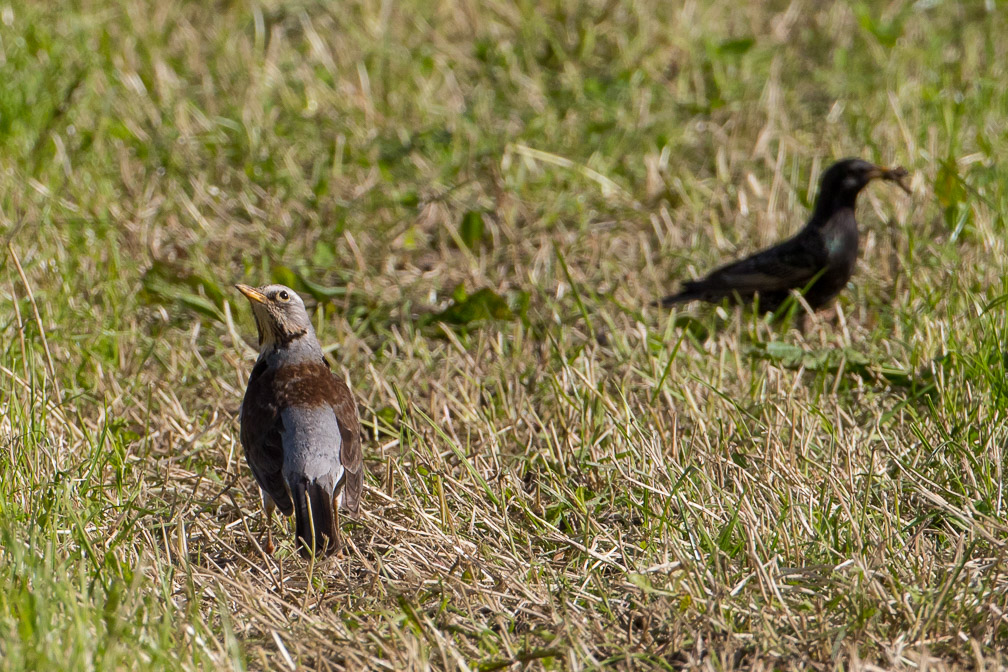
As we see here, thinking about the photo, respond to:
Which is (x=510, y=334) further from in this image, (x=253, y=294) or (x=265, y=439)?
(x=265, y=439)

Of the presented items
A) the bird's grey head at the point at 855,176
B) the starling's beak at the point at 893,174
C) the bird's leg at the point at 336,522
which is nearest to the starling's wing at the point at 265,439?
the bird's leg at the point at 336,522

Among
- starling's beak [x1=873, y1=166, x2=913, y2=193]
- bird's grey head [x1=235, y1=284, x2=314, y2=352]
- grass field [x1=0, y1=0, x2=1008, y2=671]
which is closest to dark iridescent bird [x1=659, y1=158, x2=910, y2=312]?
starling's beak [x1=873, y1=166, x2=913, y2=193]

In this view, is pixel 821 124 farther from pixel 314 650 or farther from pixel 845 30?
pixel 314 650

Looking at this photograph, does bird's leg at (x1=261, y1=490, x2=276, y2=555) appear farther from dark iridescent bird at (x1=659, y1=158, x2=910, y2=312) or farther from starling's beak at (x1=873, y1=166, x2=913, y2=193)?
starling's beak at (x1=873, y1=166, x2=913, y2=193)

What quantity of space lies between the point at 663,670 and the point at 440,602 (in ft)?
2.58

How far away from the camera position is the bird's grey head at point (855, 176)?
662cm

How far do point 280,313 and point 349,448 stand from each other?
79cm

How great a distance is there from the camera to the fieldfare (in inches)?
176

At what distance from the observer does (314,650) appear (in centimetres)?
370

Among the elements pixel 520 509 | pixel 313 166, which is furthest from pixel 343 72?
pixel 520 509

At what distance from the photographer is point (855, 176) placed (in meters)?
6.65

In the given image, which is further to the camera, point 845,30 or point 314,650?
point 845,30

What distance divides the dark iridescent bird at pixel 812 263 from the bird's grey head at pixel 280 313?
6.65 feet

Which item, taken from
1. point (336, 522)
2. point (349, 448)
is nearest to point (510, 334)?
point (349, 448)
